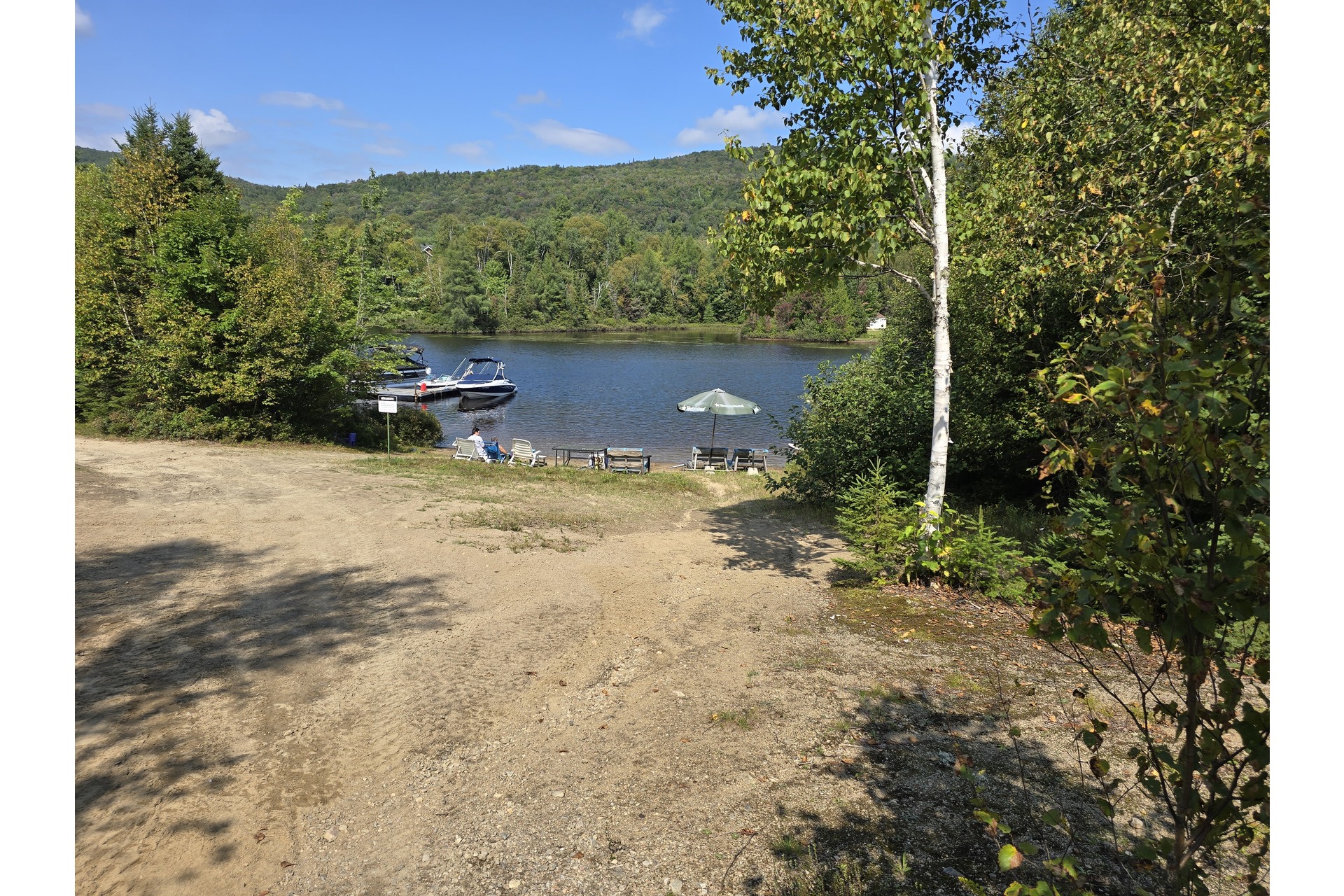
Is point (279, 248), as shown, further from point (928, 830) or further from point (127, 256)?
point (928, 830)

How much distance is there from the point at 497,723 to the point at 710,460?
1796 centimetres

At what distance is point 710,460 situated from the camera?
75.2 feet

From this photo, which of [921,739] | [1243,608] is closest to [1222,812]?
[1243,608]

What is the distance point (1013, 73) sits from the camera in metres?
9.84

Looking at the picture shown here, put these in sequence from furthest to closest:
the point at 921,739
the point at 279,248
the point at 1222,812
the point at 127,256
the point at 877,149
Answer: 1. the point at 279,248
2. the point at 127,256
3. the point at 877,149
4. the point at 921,739
5. the point at 1222,812

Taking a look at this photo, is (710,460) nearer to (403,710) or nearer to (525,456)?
(525,456)

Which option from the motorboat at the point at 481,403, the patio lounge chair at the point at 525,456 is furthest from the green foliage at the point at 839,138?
the motorboat at the point at 481,403

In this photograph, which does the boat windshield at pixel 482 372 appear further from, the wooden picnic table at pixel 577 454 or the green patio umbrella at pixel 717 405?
the green patio umbrella at pixel 717 405

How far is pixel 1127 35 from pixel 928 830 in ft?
27.0

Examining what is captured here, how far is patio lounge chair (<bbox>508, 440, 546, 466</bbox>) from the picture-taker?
22.6 meters

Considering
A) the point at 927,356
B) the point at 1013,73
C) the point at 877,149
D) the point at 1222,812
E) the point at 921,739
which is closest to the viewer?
the point at 1222,812

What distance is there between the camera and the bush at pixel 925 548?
7469 mm

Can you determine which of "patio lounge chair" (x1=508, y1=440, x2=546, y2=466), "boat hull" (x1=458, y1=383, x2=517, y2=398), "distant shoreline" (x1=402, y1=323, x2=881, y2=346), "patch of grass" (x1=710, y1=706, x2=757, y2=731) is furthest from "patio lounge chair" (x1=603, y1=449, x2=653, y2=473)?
"distant shoreline" (x1=402, y1=323, x2=881, y2=346)

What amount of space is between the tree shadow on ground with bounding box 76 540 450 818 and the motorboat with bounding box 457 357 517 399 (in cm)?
3445
